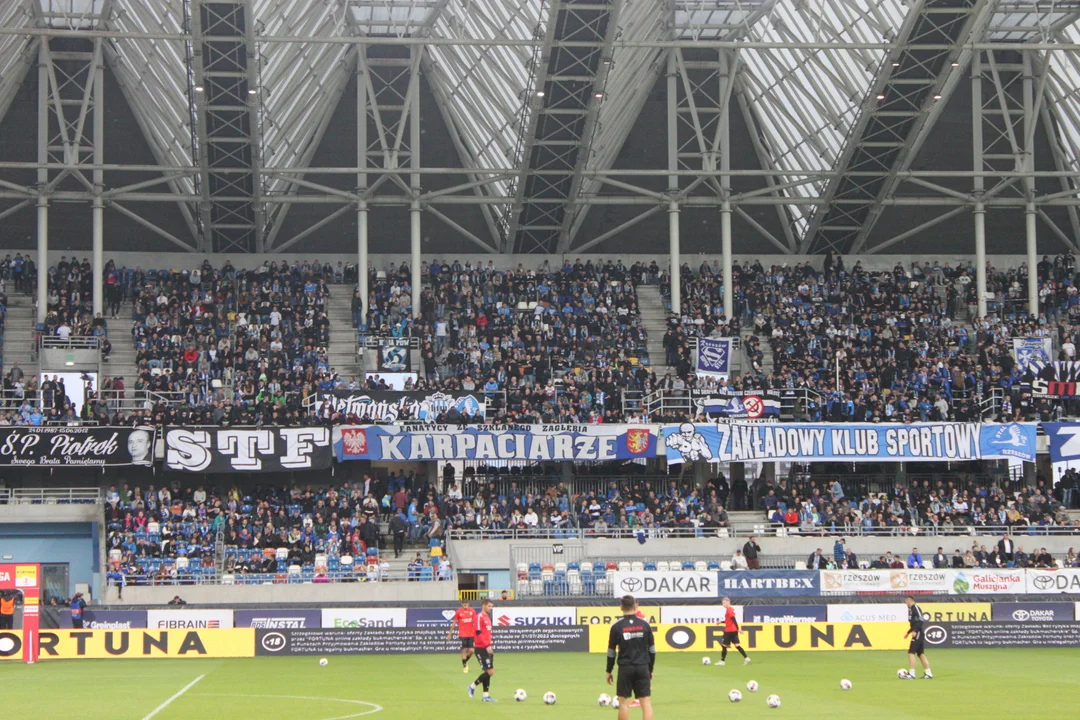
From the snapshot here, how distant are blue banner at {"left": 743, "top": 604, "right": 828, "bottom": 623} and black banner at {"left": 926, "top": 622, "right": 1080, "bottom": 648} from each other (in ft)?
9.79

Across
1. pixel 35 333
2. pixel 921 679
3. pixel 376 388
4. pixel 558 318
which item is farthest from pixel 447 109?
pixel 921 679

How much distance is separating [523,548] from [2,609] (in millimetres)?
16543

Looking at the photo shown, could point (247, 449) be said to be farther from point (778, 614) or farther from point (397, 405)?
point (778, 614)

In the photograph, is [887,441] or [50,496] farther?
[887,441]

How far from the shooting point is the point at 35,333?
54906mm

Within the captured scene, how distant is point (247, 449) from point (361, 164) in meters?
13.2

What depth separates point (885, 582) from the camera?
144 feet

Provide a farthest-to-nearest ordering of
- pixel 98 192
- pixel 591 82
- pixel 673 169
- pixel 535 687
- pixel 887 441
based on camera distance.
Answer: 1. pixel 673 169
2. pixel 98 192
3. pixel 887 441
4. pixel 591 82
5. pixel 535 687

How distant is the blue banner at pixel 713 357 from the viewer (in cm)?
5394

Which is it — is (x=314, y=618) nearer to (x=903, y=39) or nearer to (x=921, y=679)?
(x=921, y=679)

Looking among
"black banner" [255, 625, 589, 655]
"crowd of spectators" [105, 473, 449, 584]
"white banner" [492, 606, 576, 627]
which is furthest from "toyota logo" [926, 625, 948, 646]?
"crowd of spectators" [105, 473, 449, 584]

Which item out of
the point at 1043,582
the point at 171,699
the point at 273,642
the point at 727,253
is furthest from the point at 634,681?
the point at 727,253

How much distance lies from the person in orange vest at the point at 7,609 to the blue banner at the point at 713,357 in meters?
26.8

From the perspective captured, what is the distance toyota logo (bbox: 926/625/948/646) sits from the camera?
36.8m
